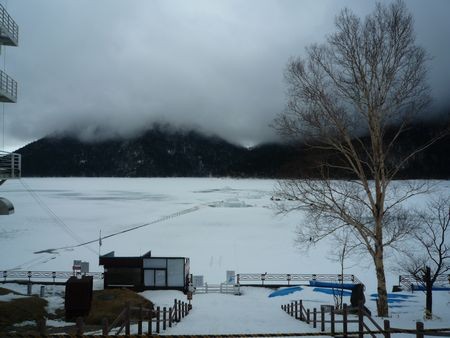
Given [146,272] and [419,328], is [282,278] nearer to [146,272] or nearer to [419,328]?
[146,272]

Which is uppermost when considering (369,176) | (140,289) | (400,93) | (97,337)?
(400,93)

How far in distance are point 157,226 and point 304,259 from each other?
2509 centimetres

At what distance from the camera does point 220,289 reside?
24.4 m

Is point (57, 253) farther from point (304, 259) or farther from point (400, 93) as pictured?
point (400, 93)

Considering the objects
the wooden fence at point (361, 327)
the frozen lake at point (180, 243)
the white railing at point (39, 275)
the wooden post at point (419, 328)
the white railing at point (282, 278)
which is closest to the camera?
the wooden post at point (419, 328)

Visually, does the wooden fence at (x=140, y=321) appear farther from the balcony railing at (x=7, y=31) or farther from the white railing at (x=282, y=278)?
the balcony railing at (x=7, y=31)

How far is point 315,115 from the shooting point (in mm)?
13398

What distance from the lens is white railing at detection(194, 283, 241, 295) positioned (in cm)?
2402

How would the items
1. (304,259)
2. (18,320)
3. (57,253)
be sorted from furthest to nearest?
(57,253) < (304,259) < (18,320)

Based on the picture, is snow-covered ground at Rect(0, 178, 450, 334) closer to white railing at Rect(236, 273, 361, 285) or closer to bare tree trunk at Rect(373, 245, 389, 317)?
bare tree trunk at Rect(373, 245, 389, 317)

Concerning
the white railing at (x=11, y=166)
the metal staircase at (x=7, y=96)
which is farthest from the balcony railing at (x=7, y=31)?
the white railing at (x=11, y=166)

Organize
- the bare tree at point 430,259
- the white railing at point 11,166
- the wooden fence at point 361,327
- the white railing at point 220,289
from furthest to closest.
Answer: the white railing at point 220,289 < the white railing at point 11,166 < the bare tree at point 430,259 < the wooden fence at point 361,327

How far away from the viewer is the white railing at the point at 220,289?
24.0 meters

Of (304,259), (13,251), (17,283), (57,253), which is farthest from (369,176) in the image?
(13,251)
